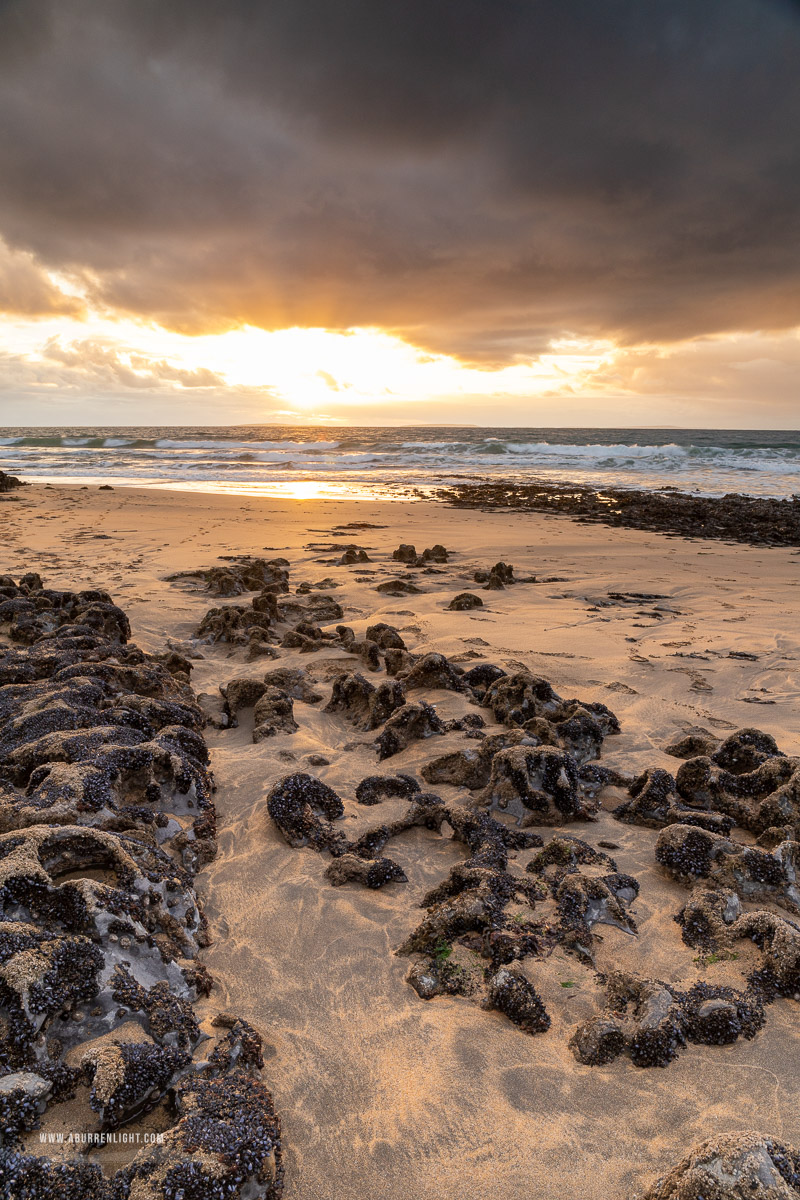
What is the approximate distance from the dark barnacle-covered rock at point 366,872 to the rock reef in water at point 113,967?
593 mm

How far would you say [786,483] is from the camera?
25297 mm

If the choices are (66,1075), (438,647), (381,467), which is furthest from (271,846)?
(381,467)

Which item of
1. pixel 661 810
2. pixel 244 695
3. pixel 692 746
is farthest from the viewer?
pixel 244 695

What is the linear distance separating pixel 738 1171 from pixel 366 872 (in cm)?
163

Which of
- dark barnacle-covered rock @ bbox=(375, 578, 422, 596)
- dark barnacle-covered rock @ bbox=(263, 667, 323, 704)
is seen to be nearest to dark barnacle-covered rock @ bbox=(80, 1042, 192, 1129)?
dark barnacle-covered rock @ bbox=(263, 667, 323, 704)

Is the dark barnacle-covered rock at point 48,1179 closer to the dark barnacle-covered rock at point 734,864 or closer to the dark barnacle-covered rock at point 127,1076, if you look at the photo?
the dark barnacle-covered rock at point 127,1076

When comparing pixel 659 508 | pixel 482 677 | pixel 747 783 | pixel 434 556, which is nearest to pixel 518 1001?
pixel 747 783

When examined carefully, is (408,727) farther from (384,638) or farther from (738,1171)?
(738,1171)

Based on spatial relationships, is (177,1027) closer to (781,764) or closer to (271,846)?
(271,846)

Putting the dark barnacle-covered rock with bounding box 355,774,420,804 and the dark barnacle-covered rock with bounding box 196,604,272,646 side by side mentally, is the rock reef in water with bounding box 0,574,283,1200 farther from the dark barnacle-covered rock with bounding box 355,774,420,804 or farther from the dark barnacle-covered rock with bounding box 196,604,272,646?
the dark barnacle-covered rock with bounding box 196,604,272,646

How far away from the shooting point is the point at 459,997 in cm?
220

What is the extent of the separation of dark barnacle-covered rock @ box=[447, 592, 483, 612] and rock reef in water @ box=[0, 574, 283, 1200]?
13.6 feet

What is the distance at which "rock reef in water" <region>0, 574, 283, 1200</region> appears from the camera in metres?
1.48

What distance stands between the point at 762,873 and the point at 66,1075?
262 centimetres
